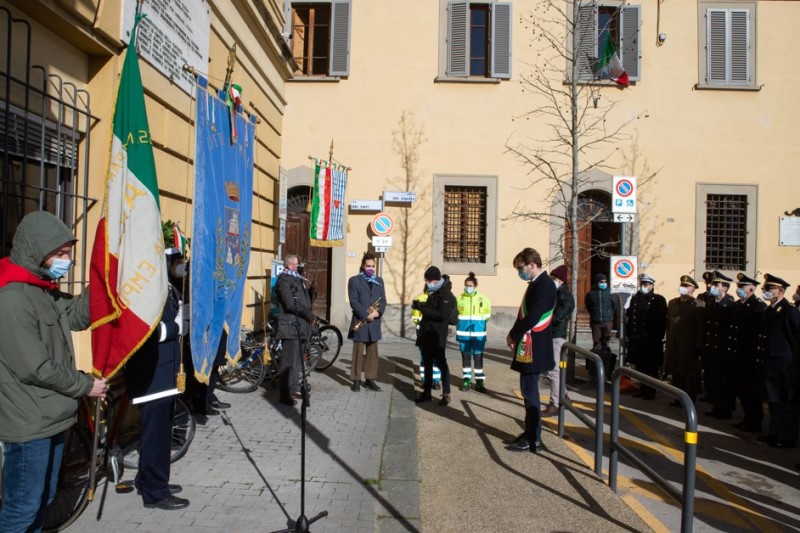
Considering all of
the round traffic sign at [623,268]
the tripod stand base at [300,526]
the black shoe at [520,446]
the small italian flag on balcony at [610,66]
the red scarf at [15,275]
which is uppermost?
the small italian flag on balcony at [610,66]

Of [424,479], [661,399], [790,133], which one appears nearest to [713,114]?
[790,133]

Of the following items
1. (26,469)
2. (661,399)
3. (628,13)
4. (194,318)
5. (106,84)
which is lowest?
(661,399)

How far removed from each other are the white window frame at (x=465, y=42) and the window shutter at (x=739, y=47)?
5.49m

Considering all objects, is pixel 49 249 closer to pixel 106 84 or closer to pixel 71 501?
pixel 71 501

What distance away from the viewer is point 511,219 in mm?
15422

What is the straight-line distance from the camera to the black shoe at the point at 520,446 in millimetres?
6090

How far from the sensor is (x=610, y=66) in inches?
553

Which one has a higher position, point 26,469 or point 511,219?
point 511,219

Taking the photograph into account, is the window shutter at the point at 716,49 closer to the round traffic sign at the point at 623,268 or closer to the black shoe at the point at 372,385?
the round traffic sign at the point at 623,268

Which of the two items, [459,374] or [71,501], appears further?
[459,374]

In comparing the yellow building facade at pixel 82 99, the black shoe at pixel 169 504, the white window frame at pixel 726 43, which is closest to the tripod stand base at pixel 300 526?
the black shoe at pixel 169 504

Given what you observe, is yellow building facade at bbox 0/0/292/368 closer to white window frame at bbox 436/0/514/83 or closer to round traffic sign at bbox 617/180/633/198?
round traffic sign at bbox 617/180/633/198

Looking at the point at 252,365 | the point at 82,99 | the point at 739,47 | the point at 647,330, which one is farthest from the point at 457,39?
the point at 82,99

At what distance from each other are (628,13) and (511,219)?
5.90 m
